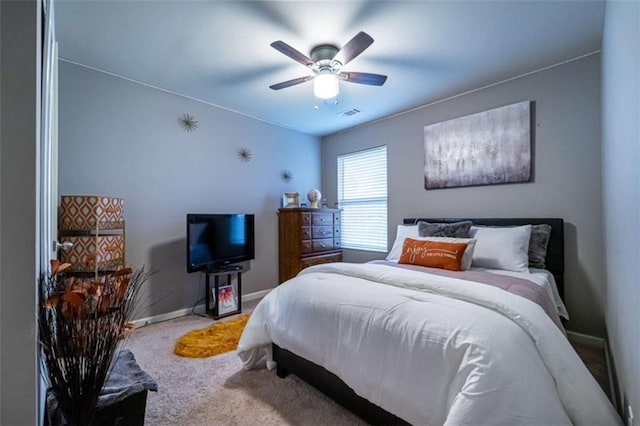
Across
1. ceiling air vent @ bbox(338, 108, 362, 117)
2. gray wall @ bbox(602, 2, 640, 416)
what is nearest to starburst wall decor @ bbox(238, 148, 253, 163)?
ceiling air vent @ bbox(338, 108, 362, 117)

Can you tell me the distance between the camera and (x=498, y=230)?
8.46ft

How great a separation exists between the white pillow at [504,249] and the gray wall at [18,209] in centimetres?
285

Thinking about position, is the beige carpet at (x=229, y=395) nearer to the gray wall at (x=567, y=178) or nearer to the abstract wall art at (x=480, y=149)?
the gray wall at (x=567, y=178)

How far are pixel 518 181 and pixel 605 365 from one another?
5.31 feet

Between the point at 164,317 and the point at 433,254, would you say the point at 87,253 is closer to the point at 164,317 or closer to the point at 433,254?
the point at 164,317

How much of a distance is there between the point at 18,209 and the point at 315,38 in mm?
2065

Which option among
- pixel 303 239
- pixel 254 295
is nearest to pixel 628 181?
pixel 303 239

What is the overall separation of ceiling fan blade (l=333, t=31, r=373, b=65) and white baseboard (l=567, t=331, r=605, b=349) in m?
3.03

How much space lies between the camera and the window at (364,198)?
4.04 m

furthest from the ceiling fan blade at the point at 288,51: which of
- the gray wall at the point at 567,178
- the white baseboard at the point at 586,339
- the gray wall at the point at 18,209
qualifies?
the white baseboard at the point at 586,339

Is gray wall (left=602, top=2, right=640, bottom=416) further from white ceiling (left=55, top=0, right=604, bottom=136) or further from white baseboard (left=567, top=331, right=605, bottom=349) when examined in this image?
white baseboard (left=567, top=331, right=605, bottom=349)

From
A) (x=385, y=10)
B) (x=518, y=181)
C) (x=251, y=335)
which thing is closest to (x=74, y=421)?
(x=251, y=335)

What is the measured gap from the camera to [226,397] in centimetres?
175

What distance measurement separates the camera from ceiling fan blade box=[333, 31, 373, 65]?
5.89ft
